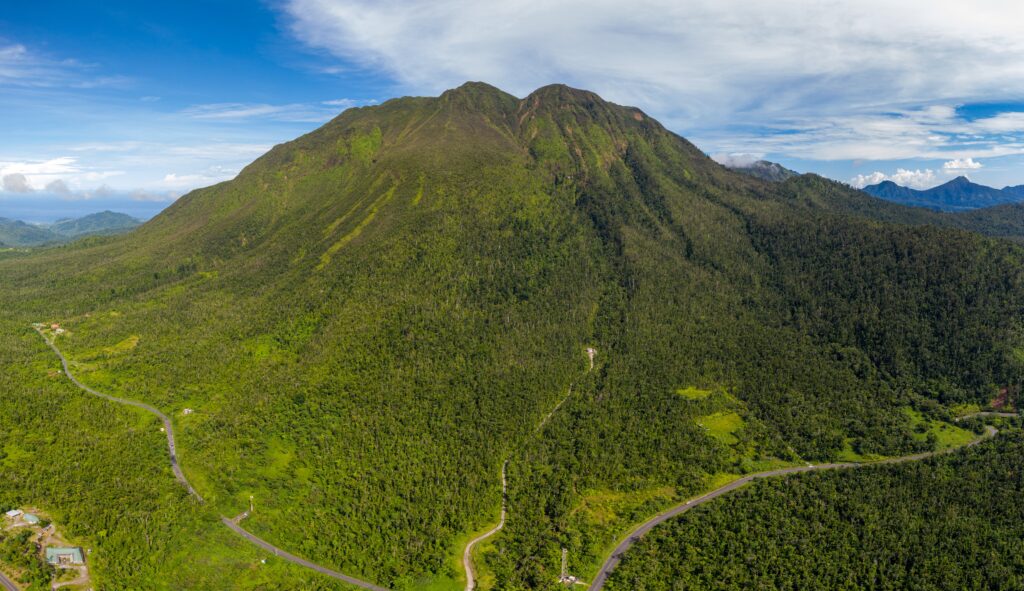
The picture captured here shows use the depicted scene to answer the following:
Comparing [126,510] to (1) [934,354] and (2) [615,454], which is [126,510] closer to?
(2) [615,454]

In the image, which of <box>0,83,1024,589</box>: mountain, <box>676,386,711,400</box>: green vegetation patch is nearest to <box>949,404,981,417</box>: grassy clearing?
<box>0,83,1024,589</box>: mountain

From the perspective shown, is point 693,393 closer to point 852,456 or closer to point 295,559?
point 852,456

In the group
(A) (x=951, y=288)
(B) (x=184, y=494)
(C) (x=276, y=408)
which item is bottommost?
(B) (x=184, y=494)

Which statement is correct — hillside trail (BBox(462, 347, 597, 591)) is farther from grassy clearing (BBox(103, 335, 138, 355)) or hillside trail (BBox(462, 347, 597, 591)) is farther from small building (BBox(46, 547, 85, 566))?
grassy clearing (BBox(103, 335, 138, 355))

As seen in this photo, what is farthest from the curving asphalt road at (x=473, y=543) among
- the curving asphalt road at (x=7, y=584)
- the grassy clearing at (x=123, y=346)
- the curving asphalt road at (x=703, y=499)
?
the grassy clearing at (x=123, y=346)

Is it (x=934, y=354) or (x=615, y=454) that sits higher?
(x=934, y=354)

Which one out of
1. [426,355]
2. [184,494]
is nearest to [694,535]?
[426,355]

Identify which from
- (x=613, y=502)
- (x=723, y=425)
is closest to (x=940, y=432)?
(x=723, y=425)

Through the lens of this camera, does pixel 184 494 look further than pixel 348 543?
Yes
